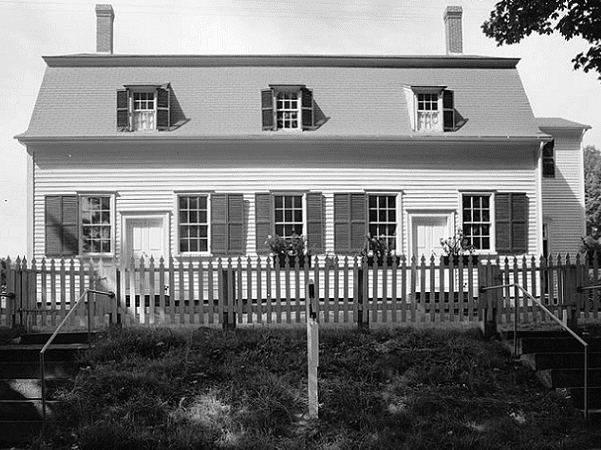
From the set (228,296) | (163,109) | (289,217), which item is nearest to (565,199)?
(289,217)

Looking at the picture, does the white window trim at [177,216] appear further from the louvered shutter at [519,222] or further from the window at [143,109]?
the louvered shutter at [519,222]

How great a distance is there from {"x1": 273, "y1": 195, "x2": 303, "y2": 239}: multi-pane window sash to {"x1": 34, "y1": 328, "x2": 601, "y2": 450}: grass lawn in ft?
29.9

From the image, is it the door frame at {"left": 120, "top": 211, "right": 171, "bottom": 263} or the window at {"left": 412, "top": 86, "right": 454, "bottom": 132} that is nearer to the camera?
the door frame at {"left": 120, "top": 211, "right": 171, "bottom": 263}

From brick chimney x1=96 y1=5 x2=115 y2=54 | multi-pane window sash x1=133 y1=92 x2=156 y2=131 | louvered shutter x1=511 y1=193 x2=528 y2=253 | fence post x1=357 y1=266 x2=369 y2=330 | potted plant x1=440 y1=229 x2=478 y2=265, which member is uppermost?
brick chimney x1=96 y1=5 x2=115 y2=54

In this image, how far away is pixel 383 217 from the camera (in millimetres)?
19234

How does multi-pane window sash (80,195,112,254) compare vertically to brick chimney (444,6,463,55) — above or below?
below

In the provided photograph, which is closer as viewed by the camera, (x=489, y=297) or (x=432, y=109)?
(x=489, y=297)

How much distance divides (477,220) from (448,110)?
3212 millimetres

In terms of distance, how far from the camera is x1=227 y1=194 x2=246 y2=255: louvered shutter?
1866cm

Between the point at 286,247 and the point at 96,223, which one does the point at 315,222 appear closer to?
the point at 286,247

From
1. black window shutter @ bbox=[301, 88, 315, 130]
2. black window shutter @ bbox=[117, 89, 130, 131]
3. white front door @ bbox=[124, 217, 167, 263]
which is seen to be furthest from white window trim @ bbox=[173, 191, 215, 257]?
black window shutter @ bbox=[301, 88, 315, 130]

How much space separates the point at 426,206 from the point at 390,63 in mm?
4847

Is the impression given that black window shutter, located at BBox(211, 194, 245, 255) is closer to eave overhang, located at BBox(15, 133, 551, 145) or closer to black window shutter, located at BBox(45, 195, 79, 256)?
eave overhang, located at BBox(15, 133, 551, 145)

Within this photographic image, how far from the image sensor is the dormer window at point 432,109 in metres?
19.8
